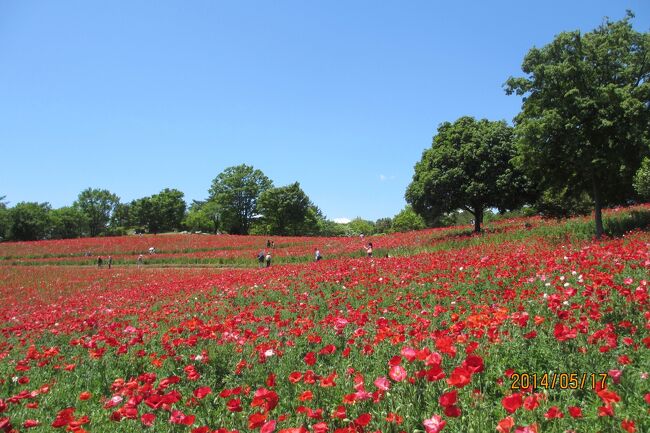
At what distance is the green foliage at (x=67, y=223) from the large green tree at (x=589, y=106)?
10414 centimetres

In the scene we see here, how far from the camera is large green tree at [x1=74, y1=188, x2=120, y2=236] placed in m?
111

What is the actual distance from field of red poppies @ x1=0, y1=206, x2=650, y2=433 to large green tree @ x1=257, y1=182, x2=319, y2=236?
6726 cm

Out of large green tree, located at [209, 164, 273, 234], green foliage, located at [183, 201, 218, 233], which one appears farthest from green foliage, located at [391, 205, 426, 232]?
green foliage, located at [183, 201, 218, 233]

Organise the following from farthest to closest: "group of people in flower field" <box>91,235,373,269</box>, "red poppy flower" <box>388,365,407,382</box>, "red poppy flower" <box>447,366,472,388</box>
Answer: "group of people in flower field" <box>91,235,373,269</box> → "red poppy flower" <box>388,365,407,382</box> → "red poppy flower" <box>447,366,472,388</box>

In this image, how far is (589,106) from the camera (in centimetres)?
1755

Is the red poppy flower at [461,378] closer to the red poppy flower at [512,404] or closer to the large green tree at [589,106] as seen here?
the red poppy flower at [512,404]

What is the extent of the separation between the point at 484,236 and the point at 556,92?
10347 mm

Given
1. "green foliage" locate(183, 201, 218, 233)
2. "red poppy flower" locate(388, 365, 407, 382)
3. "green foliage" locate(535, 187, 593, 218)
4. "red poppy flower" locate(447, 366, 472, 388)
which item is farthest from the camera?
"green foliage" locate(183, 201, 218, 233)

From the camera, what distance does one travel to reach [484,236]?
86.2 feet

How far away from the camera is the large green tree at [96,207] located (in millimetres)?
111125

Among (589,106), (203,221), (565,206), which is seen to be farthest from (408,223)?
(589,106)

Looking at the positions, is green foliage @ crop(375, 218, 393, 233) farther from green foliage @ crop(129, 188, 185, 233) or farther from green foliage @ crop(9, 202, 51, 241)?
green foliage @ crop(9, 202, 51, 241)

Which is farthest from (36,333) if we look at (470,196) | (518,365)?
(470,196)

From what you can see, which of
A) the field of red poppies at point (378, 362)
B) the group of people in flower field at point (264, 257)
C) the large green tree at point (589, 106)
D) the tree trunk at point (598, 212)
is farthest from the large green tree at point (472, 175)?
the field of red poppies at point (378, 362)
